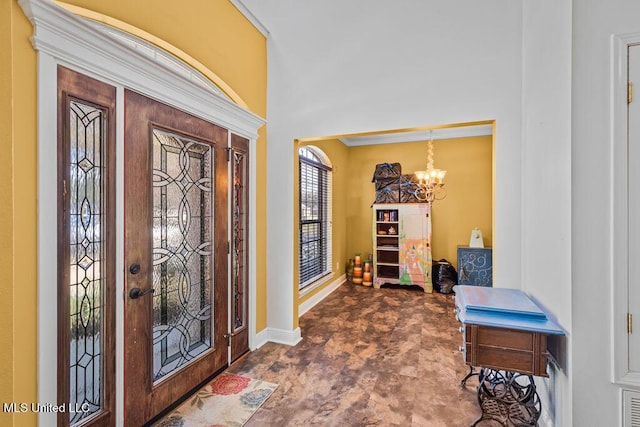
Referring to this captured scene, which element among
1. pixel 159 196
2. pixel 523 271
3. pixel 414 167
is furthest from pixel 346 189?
pixel 159 196

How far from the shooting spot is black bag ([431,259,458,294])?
489 centimetres

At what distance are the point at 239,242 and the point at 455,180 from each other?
4290mm

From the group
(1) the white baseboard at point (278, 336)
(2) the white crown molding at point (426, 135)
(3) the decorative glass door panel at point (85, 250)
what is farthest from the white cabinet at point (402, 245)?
(3) the decorative glass door panel at point (85, 250)

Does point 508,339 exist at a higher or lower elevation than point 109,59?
lower

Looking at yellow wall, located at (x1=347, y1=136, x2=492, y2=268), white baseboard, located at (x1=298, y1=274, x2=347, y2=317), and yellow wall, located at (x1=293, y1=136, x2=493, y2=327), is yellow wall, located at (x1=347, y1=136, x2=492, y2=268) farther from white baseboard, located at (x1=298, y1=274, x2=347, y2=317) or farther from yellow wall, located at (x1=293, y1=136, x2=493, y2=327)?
white baseboard, located at (x1=298, y1=274, x2=347, y2=317)

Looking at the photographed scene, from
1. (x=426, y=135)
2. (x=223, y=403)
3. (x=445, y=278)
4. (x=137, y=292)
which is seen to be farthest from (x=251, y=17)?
(x=445, y=278)

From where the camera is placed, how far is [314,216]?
484 cm

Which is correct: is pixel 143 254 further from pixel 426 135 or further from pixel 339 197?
pixel 426 135

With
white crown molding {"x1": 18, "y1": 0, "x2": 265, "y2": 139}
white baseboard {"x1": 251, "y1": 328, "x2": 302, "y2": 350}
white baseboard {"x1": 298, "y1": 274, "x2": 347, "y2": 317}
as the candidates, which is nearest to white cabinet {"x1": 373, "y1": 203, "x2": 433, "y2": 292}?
white baseboard {"x1": 298, "y1": 274, "x2": 347, "y2": 317}

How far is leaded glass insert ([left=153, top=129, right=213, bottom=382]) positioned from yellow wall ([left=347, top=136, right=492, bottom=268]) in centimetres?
411

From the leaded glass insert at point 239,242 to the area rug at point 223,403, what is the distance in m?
0.49

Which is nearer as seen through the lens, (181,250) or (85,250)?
(85,250)

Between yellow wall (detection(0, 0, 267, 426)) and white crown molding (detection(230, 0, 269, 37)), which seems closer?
yellow wall (detection(0, 0, 267, 426))

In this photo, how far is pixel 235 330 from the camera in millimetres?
2699
